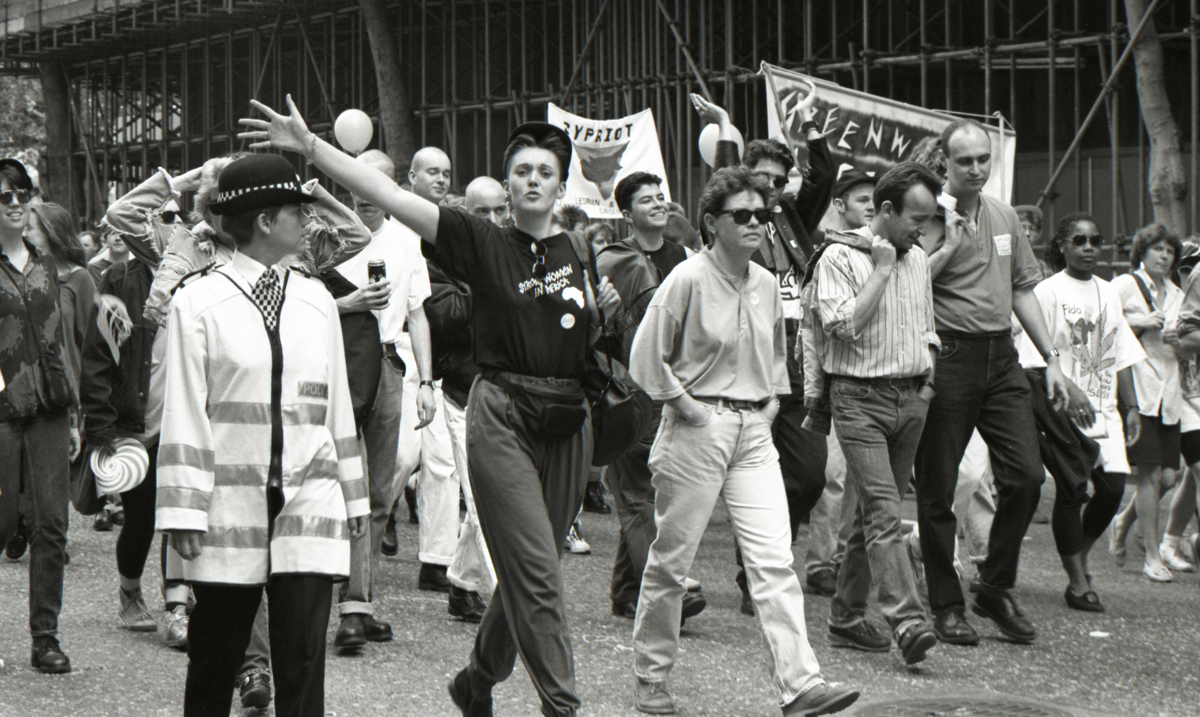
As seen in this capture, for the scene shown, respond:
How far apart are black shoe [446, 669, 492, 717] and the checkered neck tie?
154 centimetres

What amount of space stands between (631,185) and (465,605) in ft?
7.29

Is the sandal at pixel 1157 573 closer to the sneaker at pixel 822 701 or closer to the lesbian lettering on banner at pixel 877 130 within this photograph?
the lesbian lettering on banner at pixel 877 130

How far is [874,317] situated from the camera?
6.34 metres

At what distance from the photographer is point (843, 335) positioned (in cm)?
631

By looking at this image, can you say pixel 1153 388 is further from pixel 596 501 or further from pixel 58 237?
pixel 58 237

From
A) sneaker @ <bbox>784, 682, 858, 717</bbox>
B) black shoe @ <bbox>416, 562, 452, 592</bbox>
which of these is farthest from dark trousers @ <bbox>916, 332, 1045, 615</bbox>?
black shoe @ <bbox>416, 562, 452, 592</bbox>

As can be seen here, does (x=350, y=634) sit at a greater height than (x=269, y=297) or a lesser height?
lesser

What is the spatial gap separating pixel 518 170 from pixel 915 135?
6.20 m

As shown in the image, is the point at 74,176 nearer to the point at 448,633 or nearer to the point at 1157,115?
the point at 1157,115

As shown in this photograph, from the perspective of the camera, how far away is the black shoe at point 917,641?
602 centimetres

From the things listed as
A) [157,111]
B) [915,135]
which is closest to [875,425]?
[915,135]

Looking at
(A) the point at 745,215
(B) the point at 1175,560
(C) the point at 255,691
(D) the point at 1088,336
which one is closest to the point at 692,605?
(A) the point at 745,215

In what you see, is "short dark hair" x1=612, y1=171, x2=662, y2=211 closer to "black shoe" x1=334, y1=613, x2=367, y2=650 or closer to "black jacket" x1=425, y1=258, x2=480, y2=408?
"black jacket" x1=425, y1=258, x2=480, y2=408

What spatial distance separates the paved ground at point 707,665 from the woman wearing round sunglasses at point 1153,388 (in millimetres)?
799
